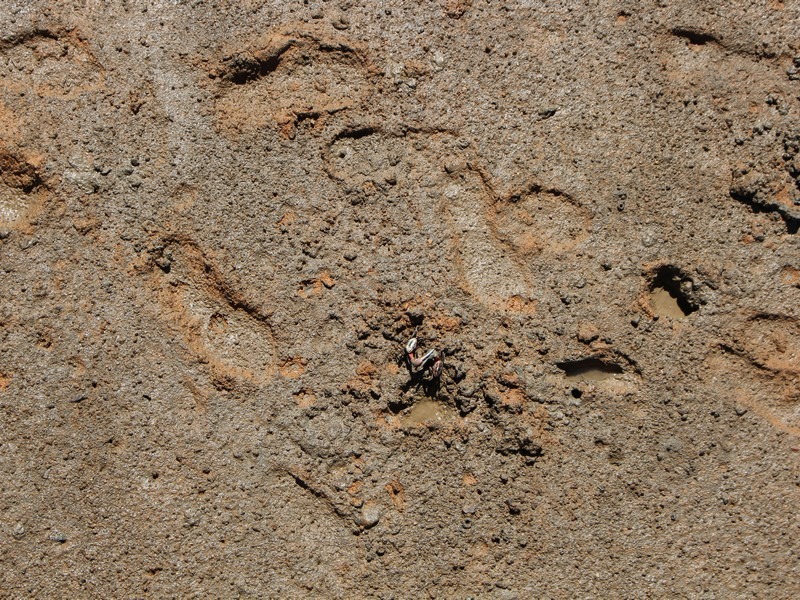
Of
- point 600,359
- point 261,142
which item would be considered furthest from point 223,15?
point 600,359

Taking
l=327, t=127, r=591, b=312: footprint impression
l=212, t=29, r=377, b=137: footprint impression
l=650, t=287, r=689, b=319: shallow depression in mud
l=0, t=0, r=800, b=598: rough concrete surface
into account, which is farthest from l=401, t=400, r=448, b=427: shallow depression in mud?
l=212, t=29, r=377, b=137: footprint impression

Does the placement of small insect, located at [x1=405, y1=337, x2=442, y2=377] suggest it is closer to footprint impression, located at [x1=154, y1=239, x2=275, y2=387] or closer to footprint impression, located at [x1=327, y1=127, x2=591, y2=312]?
footprint impression, located at [x1=327, y1=127, x2=591, y2=312]

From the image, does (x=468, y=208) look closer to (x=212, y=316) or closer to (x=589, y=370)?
(x=589, y=370)

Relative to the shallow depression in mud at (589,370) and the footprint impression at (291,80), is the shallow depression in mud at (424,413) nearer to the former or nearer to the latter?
the shallow depression in mud at (589,370)

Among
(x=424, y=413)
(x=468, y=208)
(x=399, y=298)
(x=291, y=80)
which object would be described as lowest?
(x=424, y=413)

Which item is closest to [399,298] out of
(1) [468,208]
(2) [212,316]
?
(1) [468,208]

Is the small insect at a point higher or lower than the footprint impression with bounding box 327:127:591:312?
lower

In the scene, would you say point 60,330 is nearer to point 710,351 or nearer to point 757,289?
point 710,351

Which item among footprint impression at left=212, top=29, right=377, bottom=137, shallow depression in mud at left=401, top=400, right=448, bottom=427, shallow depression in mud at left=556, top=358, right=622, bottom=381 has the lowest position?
shallow depression in mud at left=401, top=400, right=448, bottom=427
